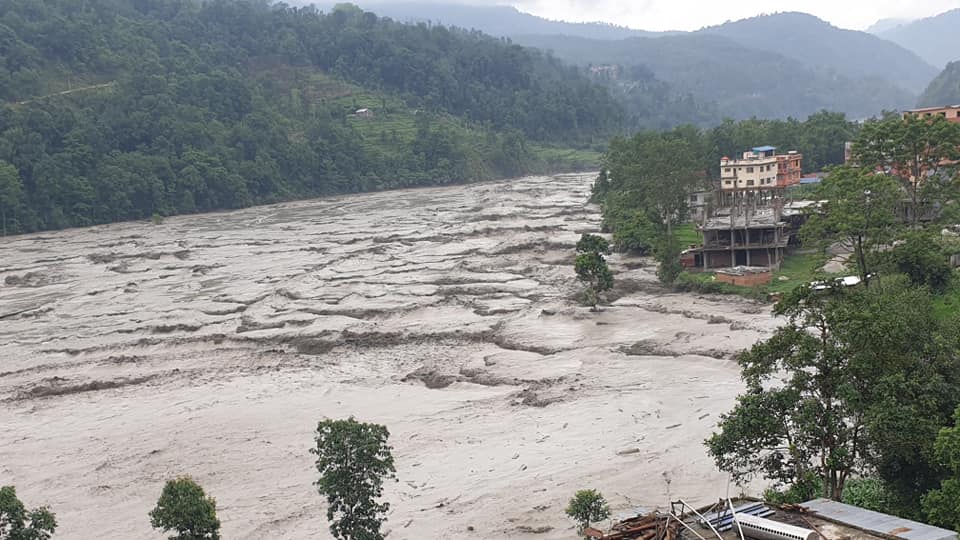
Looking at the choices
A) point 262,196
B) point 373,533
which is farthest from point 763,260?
point 262,196

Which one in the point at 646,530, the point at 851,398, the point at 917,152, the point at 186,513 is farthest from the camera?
the point at 917,152

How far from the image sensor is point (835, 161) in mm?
58594

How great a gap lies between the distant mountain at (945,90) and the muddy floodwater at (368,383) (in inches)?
3946

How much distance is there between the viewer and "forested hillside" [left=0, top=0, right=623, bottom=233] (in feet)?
217

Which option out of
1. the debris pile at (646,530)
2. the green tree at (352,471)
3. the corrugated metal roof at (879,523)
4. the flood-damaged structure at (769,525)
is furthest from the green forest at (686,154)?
the debris pile at (646,530)

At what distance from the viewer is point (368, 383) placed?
77.4ft

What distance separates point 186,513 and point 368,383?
38.9ft

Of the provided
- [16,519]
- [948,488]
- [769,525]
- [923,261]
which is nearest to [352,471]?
[16,519]

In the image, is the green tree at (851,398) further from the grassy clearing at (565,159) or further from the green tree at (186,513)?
the grassy clearing at (565,159)

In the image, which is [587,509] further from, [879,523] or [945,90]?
[945,90]

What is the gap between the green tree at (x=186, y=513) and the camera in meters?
11.8

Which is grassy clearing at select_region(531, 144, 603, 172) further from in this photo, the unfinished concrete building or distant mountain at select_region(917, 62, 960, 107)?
the unfinished concrete building

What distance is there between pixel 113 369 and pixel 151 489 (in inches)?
373

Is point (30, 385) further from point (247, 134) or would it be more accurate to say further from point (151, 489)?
point (247, 134)
